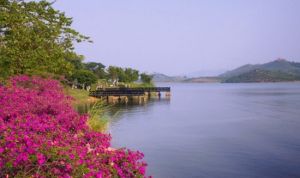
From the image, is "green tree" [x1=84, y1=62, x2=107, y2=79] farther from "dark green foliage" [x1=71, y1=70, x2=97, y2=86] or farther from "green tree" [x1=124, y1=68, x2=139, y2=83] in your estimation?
"dark green foliage" [x1=71, y1=70, x2=97, y2=86]

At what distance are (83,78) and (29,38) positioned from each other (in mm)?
55174

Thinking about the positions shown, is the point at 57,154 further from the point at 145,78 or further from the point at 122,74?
the point at 145,78

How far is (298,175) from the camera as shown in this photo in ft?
56.2

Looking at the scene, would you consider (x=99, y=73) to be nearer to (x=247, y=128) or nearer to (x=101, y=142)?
(x=247, y=128)

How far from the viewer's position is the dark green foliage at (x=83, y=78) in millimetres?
73938

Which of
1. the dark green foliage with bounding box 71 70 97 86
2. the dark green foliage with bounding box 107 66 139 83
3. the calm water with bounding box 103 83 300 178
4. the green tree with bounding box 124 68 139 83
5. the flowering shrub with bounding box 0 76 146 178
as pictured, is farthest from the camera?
the green tree with bounding box 124 68 139 83

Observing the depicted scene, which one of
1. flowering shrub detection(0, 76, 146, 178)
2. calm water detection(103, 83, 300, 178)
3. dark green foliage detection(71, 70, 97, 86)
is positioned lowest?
Result: calm water detection(103, 83, 300, 178)

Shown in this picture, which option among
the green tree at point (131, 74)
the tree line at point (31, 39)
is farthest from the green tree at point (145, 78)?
the tree line at point (31, 39)

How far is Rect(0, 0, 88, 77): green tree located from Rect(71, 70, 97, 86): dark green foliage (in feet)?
156

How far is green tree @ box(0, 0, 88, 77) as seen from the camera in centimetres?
1964

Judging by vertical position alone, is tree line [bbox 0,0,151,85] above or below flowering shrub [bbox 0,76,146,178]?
above

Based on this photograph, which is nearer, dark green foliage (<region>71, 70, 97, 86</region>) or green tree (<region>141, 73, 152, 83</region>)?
dark green foliage (<region>71, 70, 97, 86</region>)

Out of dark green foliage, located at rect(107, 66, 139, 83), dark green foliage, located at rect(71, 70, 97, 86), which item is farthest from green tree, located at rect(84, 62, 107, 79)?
dark green foliage, located at rect(71, 70, 97, 86)

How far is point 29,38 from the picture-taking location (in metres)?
20.7
